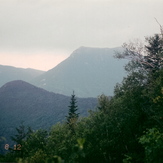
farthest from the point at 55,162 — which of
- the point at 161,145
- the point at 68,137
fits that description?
the point at 68,137

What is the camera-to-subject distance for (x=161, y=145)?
12.2m

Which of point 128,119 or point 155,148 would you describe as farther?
point 128,119

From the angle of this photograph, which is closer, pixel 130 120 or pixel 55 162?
pixel 55 162

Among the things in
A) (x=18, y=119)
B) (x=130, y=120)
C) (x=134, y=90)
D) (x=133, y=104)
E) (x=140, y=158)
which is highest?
(x=134, y=90)

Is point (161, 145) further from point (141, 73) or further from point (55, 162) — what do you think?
point (141, 73)

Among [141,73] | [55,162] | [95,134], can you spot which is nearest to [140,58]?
[141,73]

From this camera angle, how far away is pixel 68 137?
3847 cm

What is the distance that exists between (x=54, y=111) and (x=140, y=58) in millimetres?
173869

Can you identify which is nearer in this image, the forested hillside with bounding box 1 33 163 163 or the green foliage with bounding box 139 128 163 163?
the green foliage with bounding box 139 128 163 163

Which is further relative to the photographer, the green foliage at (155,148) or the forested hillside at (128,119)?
the forested hillside at (128,119)

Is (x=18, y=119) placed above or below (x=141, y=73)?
below

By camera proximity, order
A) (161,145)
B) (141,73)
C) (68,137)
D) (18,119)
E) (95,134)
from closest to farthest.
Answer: (161,145)
(141,73)
(95,134)
(68,137)
(18,119)

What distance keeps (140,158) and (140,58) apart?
36.0ft

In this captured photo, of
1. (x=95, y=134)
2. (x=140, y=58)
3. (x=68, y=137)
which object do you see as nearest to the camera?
(x=140, y=58)
